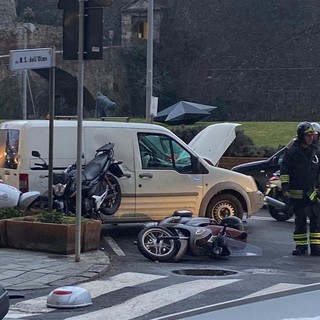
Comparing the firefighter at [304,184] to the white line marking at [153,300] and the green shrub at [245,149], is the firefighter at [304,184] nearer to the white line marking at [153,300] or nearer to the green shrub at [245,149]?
the white line marking at [153,300]

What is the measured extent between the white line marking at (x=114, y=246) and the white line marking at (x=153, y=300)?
2637 mm

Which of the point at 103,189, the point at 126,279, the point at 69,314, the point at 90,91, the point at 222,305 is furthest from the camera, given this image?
the point at 90,91

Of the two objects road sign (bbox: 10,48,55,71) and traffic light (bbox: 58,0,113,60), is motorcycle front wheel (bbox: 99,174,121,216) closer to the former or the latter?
road sign (bbox: 10,48,55,71)

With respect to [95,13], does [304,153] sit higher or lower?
lower

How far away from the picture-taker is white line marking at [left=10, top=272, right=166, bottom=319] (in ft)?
31.6

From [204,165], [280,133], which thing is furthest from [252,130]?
[204,165]

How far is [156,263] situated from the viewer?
501 inches

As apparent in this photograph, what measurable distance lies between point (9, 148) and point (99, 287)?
5048 millimetres

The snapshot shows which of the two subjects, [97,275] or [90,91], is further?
[90,91]

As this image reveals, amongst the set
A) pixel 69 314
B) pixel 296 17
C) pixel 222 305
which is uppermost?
pixel 296 17

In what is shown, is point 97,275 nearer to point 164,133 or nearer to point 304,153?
point 304,153

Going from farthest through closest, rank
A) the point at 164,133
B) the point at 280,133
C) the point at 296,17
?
the point at 296,17
the point at 280,133
the point at 164,133

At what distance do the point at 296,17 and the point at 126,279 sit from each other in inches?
2109

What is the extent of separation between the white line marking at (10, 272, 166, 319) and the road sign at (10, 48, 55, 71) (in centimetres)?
306
